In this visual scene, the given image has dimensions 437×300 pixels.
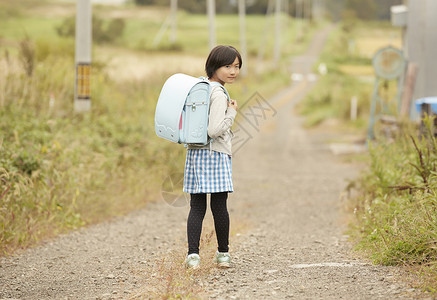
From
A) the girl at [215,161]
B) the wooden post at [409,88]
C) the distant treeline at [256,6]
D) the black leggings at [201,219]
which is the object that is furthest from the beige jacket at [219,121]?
the distant treeline at [256,6]

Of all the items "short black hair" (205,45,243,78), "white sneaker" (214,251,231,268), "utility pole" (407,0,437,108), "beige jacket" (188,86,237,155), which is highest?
"utility pole" (407,0,437,108)

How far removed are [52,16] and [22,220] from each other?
3349 inches

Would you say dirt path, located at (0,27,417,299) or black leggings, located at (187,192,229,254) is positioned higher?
black leggings, located at (187,192,229,254)

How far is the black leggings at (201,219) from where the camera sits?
16.1ft

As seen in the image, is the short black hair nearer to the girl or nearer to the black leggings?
the girl

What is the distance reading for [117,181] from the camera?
8.48 meters

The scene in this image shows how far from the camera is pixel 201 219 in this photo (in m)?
4.98

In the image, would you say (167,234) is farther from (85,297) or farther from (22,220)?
(85,297)

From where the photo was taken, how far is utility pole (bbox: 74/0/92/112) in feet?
31.3

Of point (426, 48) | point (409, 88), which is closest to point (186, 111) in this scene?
point (426, 48)

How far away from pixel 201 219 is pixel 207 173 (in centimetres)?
39

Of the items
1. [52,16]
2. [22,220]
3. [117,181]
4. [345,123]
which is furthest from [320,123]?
[52,16]

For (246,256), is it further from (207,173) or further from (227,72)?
(227,72)

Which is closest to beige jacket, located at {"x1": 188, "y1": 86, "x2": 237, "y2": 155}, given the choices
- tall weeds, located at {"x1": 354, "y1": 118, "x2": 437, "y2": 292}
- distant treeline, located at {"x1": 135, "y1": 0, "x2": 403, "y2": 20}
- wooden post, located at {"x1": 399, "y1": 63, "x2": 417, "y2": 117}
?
tall weeds, located at {"x1": 354, "y1": 118, "x2": 437, "y2": 292}
